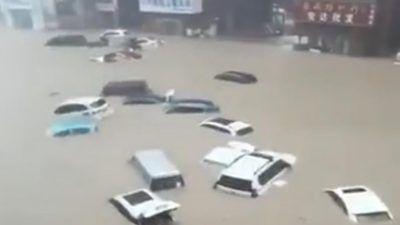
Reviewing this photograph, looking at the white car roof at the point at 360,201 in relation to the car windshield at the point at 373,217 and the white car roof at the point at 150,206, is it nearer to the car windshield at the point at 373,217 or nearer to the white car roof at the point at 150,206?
the car windshield at the point at 373,217

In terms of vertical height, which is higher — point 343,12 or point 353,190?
point 343,12

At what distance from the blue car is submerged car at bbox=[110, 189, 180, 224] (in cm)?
26

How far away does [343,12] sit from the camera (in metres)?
1.63

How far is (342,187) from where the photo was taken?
839mm

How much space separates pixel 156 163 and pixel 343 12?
924 millimetres

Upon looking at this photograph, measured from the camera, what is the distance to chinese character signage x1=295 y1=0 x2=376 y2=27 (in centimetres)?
163

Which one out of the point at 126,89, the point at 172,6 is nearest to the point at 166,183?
the point at 126,89

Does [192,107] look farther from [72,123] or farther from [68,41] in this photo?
[68,41]

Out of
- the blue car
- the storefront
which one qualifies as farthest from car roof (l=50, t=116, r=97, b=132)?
the storefront

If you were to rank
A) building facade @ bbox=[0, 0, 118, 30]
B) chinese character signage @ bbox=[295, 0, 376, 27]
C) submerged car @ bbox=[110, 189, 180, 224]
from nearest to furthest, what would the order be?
submerged car @ bbox=[110, 189, 180, 224] < chinese character signage @ bbox=[295, 0, 376, 27] < building facade @ bbox=[0, 0, 118, 30]

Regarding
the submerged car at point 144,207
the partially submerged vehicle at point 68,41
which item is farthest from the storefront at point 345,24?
the submerged car at point 144,207

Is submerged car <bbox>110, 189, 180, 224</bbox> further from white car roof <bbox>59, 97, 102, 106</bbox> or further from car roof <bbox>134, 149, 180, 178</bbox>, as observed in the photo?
white car roof <bbox>59, 97, 102, 106</bbox>

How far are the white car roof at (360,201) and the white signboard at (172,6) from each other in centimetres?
110

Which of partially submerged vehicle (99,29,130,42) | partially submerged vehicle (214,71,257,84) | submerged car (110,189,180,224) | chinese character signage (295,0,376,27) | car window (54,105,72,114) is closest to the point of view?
submerged car (110,189,180,224)
